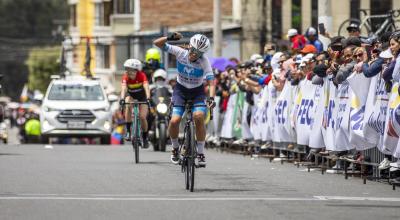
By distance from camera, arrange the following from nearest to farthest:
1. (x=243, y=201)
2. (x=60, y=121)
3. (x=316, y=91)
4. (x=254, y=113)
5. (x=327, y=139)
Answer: (x=243, y=201) → (x=327, y=139) → (x=316, y=91) → (x=254, y=113) → (x=60, y=121)

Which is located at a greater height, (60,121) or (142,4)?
(142,4)

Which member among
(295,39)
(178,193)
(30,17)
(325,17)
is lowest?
(178,193)

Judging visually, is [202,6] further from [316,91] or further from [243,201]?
[243,201]

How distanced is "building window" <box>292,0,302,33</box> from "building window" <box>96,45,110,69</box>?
1165 inches

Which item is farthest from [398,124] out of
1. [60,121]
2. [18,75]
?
[18,75]

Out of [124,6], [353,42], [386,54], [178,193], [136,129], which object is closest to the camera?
[178,193]

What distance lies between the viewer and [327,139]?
2052cm

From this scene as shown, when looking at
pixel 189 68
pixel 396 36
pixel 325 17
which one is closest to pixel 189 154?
pixel 189 68

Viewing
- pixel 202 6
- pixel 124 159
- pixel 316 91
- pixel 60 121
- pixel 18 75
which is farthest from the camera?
pixel 18 75

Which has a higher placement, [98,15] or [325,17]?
[98,15]

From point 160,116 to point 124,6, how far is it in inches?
2232

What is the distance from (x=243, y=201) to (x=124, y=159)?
422 inches

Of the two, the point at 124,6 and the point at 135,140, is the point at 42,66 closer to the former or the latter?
the point at 124,6

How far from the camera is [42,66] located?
116 m
